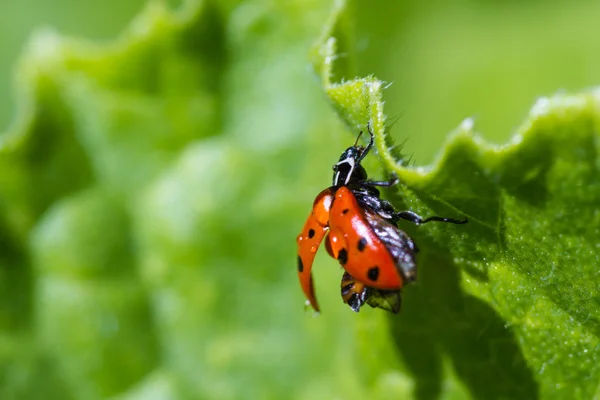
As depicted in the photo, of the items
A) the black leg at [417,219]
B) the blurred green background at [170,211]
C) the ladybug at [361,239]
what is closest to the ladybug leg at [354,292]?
the ladybug at [361,239]

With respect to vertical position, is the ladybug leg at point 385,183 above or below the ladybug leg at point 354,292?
above

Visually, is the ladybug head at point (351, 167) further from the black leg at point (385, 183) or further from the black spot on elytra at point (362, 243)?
the black spot on elytra at point (362, 243)

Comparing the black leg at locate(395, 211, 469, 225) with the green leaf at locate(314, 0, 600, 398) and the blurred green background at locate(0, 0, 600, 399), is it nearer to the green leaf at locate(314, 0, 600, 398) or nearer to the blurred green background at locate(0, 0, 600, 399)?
the green leaf at locate(314, 0, 600, 398)

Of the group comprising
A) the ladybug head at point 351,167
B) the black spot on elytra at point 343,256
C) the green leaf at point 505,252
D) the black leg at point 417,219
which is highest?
the ladybug head at point 351,167

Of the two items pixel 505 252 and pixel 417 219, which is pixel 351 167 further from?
pixel 505 252

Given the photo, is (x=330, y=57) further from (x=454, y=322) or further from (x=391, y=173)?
(x=454, y=322)

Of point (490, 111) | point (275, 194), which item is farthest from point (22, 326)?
point (490, 111)
